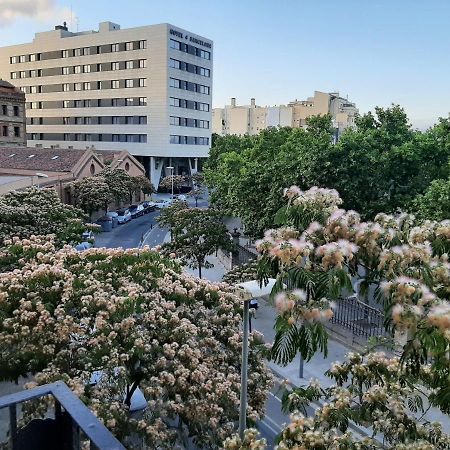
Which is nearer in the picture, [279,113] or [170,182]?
[170,182]

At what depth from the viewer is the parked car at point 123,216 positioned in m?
45.3

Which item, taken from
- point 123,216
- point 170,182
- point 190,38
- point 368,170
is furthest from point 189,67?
point 368,170

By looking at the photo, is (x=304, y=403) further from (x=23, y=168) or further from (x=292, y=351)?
(x=23, y=168)

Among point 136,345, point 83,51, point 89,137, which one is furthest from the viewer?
point 89,137

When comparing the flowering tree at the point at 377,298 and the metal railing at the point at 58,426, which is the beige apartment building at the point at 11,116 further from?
the metal railing at the point at 58,426

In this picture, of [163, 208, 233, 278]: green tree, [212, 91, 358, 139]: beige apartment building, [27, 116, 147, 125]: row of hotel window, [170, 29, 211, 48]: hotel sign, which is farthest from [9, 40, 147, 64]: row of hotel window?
[212, 91, 358, 139]: beige apartment building

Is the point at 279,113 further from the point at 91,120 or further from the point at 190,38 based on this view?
the point at 91,120

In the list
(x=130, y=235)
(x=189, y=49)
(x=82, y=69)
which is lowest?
(x=130, y=235)

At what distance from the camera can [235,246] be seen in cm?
2567

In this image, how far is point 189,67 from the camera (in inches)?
2525

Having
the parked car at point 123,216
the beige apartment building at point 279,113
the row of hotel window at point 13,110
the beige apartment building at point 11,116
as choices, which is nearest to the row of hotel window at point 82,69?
the beige apartment building at point 11,116

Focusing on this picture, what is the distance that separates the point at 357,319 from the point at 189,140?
51.2 metres

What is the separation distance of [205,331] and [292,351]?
5497mm

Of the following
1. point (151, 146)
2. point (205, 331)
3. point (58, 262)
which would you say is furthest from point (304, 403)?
point (151, 146)
